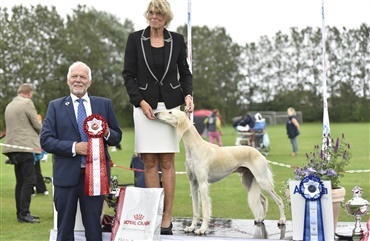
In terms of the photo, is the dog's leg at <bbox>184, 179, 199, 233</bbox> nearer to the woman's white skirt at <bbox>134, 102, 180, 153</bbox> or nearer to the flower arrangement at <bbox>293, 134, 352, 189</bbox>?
the woman's white skirt at <bbox>134, 102, 180, 153</bbox>

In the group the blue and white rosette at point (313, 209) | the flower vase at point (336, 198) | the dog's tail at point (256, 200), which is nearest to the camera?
the blue and white rosette at point (313, 209)

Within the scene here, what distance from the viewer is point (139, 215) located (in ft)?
14.5

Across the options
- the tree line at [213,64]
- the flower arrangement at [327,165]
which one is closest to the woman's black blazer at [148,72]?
the flower arrangement at [327,165]

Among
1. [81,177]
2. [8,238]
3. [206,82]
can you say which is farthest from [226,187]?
[206,82]

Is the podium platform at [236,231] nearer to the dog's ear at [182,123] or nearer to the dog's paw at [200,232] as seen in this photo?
the dog's paw at [200,232]

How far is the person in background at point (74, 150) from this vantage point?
4172 mm

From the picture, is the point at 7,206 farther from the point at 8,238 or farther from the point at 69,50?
the point at 69,50

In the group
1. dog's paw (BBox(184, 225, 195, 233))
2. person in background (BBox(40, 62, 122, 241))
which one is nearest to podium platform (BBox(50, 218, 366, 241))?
dog's paw (BBox(184, 225, 195, 233))

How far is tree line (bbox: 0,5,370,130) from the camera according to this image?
40.9 m

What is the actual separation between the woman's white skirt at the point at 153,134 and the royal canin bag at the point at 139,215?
34cm

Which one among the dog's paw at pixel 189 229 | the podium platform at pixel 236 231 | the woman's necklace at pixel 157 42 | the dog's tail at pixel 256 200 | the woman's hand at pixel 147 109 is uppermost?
the woman's necklace at pixel 157 42

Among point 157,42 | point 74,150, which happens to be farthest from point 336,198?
point 74,150

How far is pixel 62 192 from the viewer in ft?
13.9

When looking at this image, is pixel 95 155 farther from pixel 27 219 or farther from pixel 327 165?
pixel 27 219
